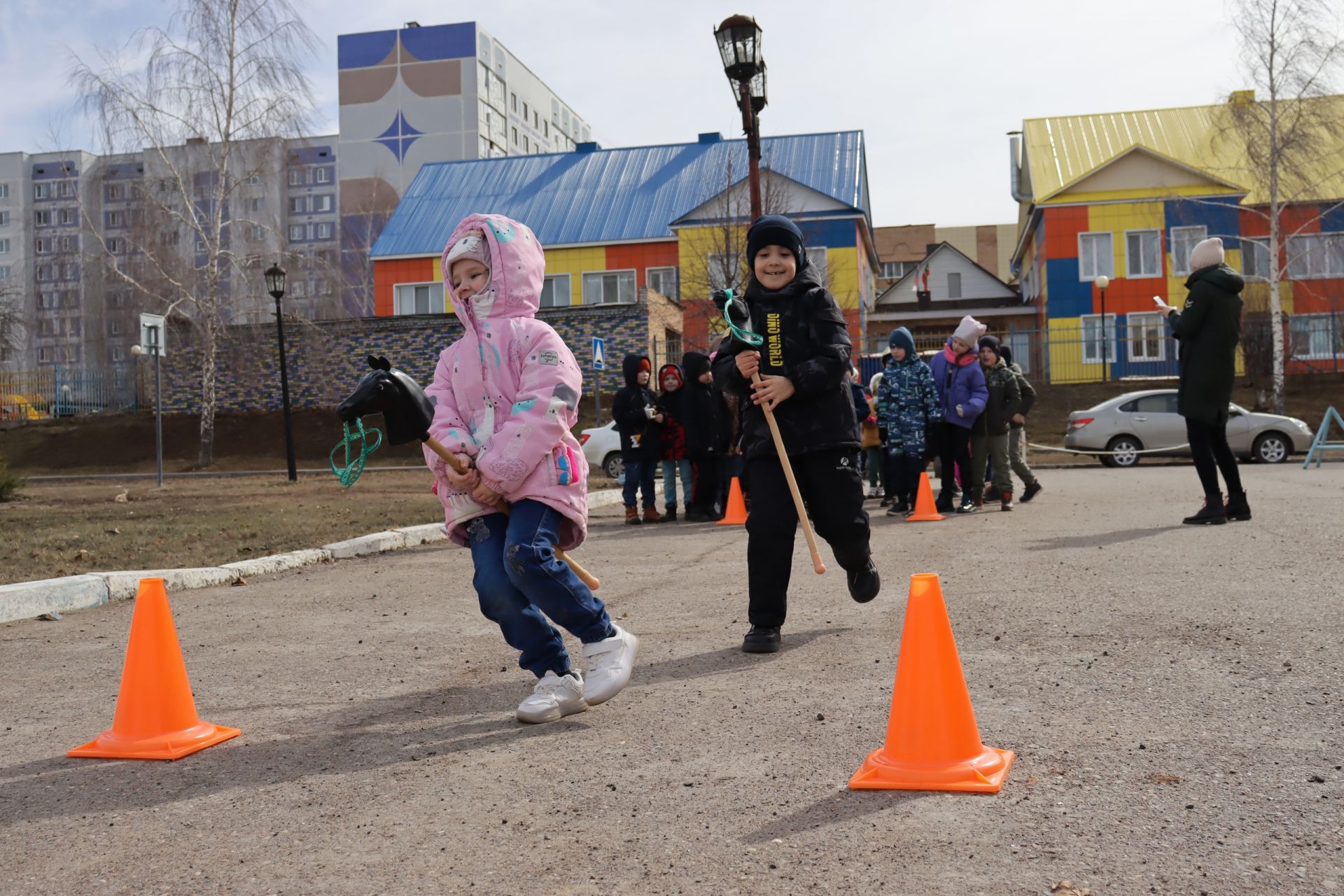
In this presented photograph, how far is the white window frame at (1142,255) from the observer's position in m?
39.4

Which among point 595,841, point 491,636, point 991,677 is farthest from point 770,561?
point 595,841

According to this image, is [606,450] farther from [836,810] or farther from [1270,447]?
[836,810]

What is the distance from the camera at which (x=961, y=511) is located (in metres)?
12.9

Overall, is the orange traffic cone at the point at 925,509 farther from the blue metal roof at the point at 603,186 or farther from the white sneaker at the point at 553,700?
the blue metal roof at the point at 603,186

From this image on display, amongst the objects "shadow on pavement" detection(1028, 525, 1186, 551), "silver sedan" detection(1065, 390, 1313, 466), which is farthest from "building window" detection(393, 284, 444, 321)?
"shadow on pavement" detection(1028, 525, 1186, 551)

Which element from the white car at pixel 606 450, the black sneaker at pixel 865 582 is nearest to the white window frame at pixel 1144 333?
the white car at pixel 606 450

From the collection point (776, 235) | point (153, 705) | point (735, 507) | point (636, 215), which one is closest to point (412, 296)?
point (636, 215)

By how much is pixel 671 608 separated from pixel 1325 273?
38.9m

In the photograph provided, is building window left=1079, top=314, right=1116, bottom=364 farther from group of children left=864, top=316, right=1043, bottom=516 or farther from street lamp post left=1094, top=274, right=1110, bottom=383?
group of children left=864, top=316, right=1043, bottom=516

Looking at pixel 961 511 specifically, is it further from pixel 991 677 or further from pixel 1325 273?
pixel 1325 273

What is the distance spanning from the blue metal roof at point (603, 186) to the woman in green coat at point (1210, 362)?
3151 cm

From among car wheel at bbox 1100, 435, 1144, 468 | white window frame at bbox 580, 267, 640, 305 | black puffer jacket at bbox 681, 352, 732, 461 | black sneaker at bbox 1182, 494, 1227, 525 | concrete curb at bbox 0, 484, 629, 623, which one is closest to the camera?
concrete curb at bbox 0, 484, 629, 623

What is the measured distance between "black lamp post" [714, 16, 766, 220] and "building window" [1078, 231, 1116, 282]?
29.5 m

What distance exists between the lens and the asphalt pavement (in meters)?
2.76
